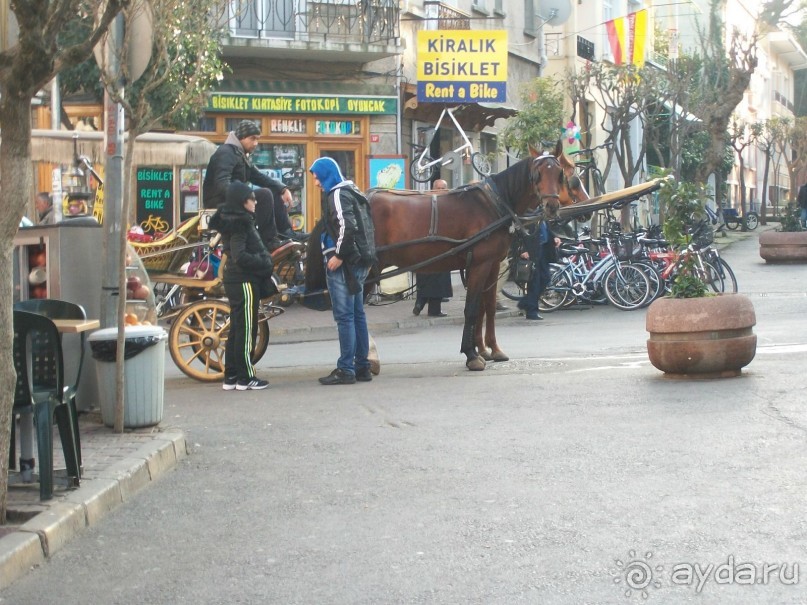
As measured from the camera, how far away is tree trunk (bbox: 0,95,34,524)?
19.7 ft

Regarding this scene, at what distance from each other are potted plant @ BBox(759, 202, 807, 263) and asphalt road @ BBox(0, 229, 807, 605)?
1690cm

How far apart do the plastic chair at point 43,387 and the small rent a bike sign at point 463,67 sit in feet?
60.8

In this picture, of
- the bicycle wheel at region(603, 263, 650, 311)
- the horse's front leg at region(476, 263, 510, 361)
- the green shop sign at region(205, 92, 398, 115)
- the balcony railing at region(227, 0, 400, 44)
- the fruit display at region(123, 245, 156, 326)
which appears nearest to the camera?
the fruit display at region(123, 245, 156, 326)

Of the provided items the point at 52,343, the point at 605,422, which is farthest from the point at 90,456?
the point at 605,422

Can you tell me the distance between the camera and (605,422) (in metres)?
8.81

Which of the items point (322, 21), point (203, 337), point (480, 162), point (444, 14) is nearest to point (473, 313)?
point (203, 337)

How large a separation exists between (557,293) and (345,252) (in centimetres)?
913

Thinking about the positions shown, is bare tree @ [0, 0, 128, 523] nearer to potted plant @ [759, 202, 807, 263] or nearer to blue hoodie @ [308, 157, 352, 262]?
blue hoodie @ [308, 157, 352, 262]

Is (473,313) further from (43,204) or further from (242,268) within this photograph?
(43,204)

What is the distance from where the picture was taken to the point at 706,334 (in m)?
10.5

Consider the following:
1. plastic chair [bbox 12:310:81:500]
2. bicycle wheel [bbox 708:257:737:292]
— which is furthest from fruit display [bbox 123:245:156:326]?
bicycle wheel [bbox 708:257:737:292]

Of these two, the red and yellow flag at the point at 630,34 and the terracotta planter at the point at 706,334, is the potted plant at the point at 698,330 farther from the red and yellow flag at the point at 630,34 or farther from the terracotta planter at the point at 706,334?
the red and yellow flag at the point at 630,34

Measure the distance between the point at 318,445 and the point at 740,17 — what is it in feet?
194

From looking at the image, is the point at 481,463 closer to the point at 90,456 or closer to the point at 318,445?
the point at 318,445
